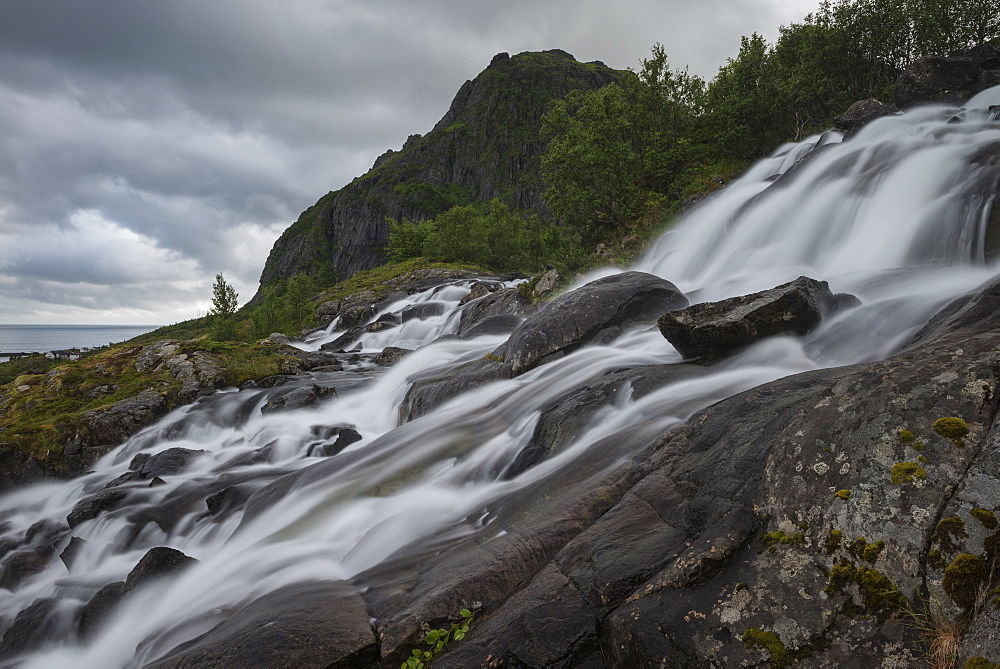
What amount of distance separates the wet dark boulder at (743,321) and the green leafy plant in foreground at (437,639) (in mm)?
6565

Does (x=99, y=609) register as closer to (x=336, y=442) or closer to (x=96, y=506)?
(x=96, y=506)

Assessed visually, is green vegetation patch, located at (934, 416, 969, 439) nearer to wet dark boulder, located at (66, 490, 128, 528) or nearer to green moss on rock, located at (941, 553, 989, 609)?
green moss on rock, located at (941, 553, 989, 609)

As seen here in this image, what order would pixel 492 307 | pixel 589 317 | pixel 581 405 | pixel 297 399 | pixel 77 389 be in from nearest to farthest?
pixel 581 405 → pixel 589 317 → pixel 297 399 → pixel 77 389 → pixel 492 307

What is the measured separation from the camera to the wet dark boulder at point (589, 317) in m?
11.8

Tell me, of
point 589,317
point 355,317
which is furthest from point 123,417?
point 355,317

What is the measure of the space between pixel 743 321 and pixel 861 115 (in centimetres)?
2356

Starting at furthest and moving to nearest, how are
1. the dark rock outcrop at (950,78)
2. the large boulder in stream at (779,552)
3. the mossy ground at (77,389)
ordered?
1. the dark rock outcrop at (950,78)
2. the mossy ground at (77,389)
3. the large boulder in stream at (779,552)

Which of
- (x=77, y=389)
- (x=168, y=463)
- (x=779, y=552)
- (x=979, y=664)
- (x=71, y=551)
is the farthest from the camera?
(x=77, y=389)

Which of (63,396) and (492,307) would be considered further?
(492,307)

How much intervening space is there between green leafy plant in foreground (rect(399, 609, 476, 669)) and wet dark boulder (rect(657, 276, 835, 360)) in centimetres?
656

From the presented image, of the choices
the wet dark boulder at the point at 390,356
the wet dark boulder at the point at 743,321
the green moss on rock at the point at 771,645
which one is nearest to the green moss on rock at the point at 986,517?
the green moss on rock at the point at 771,645

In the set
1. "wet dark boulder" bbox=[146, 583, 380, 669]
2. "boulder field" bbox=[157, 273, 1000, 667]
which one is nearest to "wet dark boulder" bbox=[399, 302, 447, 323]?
"wet dark boulder" bbox=[146, 583, 380, 669]

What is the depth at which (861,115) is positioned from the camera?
24.7 meters

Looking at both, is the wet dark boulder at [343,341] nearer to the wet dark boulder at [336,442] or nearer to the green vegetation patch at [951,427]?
the wet dark boulder at [336,442]
